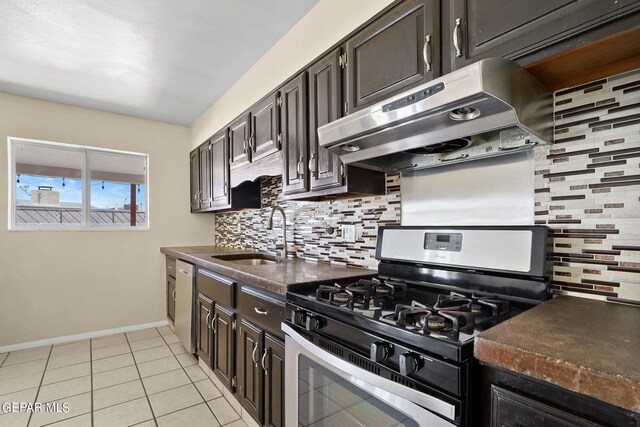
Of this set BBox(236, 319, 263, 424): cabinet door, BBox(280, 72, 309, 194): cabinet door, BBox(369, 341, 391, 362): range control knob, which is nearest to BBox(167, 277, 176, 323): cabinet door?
BBox(236, 319, 263, 424): cabinet door

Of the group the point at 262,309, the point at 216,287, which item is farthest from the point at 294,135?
the point at 216,287

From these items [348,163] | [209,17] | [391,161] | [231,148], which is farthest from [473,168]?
[231,148]

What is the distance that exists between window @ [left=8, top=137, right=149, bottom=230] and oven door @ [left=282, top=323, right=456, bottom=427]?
10.7ft

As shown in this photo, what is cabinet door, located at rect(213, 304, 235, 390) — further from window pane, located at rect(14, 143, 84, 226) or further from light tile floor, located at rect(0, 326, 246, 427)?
window pane, located at rect(14, 143, 84, 226)

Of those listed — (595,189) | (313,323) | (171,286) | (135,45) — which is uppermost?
(135,45)

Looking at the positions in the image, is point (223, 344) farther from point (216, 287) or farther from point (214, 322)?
point (216, 287)

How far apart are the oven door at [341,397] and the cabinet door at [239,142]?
1.59 metres

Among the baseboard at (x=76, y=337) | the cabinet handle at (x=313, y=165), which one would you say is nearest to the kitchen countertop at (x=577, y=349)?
the cabinet handle at (x=313, y=165)

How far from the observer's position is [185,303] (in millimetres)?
2838

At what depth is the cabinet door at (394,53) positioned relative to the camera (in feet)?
3.85

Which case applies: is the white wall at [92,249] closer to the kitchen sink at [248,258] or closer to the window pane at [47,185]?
the window pane at [47,185]

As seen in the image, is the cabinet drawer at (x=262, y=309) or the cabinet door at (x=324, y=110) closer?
the cabinet drawer at (x=262, y=309)

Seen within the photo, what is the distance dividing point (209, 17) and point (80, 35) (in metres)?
0.93

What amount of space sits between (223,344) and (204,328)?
44 centimetres
